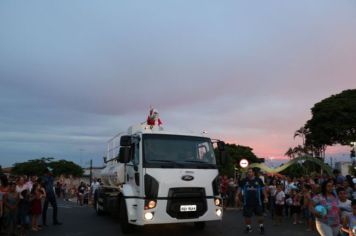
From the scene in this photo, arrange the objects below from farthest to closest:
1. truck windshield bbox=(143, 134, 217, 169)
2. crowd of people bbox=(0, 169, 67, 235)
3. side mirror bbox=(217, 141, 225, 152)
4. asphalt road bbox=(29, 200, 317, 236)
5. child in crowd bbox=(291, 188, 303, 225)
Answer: child in crowd bbox=(291, 188, 303, 225)
asphalt road bbox=(29, 200, 317, 236)
side mirror bbox=(217, 141, 225, 152)
crowd of people bbox=(0, 169, 67, 235)
truck windshield bbox=(143, 134, 217, 169)

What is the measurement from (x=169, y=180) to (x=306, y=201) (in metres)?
5.28

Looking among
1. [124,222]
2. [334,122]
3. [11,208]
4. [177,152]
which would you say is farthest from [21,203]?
[334,122]

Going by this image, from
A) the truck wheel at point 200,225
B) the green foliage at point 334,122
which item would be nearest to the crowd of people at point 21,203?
the truck wheel at point 200,225

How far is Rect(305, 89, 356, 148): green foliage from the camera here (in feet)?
151

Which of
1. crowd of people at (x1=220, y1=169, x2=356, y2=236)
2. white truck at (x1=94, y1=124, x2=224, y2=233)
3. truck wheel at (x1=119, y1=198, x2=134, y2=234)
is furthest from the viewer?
truck wheel at (x1=119, y1=198, x2=134, y2=234)

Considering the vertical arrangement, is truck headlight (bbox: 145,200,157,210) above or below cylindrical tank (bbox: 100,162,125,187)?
below

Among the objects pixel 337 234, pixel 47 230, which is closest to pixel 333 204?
pixel 337 234

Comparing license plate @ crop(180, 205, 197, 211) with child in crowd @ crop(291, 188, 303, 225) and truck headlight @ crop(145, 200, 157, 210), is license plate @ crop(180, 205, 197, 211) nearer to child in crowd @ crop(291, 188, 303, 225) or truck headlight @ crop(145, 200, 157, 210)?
truck headlight @ crop(145, 200, 157, 210)

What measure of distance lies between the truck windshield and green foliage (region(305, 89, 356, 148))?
3781 centimetres

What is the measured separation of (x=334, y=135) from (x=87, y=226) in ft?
125

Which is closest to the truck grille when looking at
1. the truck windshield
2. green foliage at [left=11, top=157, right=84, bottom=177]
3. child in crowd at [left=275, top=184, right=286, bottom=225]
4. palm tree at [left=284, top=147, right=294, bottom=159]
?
the truck windshield

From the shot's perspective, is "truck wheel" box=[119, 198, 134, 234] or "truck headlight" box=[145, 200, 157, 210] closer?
"truck headlight" box=[145, 200, 157, 210]

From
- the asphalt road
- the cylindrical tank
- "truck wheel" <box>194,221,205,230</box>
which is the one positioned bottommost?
the asphalt road

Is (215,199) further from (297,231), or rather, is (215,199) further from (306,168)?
(306,168)
